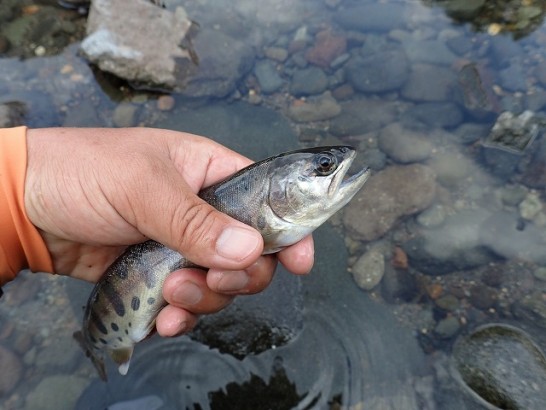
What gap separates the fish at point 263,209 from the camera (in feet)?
9.61

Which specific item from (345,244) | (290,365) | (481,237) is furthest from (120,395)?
(481,237)

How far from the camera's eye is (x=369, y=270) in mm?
4859

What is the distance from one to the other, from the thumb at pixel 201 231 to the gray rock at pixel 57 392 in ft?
7.30

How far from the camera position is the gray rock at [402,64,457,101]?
20.8 ft

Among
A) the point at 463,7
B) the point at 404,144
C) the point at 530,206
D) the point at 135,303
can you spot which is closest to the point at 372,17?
the point at 463,7

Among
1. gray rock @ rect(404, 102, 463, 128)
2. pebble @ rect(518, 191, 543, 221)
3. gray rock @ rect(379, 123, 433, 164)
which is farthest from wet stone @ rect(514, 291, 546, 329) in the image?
gray rock @ rect(404, 102, 463, 128)

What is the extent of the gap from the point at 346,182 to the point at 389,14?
17.2 ft

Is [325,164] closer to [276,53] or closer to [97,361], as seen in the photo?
[97,361]

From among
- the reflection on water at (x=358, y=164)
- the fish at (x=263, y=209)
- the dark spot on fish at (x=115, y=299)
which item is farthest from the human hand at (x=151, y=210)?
the reflection on water at (x=358, y=164)

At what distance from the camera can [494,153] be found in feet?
18.6

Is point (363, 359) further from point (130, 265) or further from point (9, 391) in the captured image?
point (9, 391)

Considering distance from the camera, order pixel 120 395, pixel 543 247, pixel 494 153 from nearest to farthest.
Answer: pixel 120 395
pixel 543 247
pixel 494 153

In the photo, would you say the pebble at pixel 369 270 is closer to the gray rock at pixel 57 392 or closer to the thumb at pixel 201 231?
the thumb at pixel 201 231

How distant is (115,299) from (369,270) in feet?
8.35
